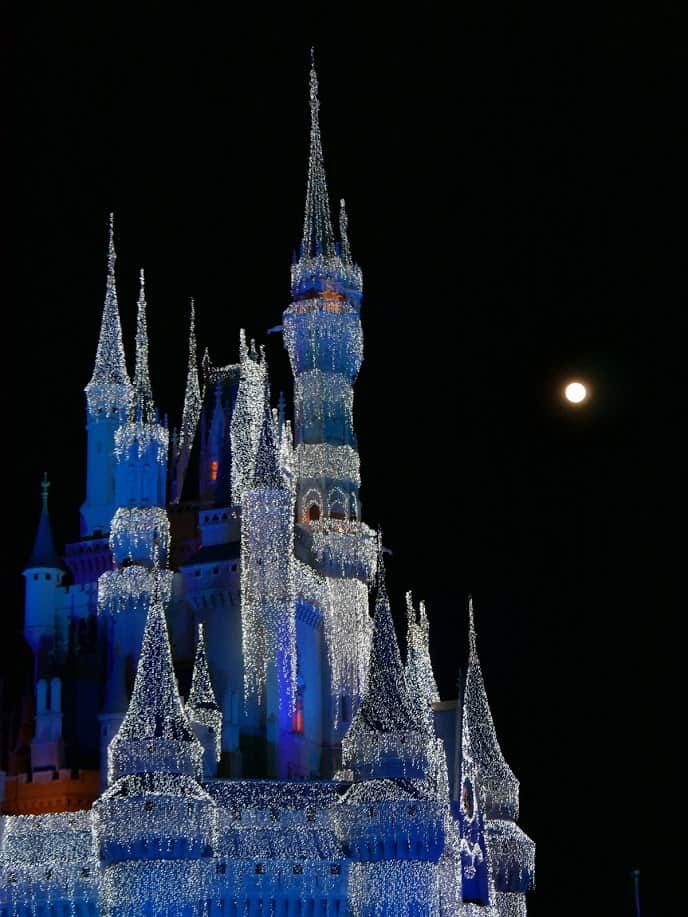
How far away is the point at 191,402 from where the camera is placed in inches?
2159

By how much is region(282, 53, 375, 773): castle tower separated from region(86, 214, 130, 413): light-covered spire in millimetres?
5183

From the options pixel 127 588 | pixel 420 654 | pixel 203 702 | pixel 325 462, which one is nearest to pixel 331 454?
pixel 325 462

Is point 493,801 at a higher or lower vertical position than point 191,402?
lower

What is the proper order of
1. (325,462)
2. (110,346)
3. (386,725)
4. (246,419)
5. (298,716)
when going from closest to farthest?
(386,725), (298,716), (325,462), (246,419), (110,346)

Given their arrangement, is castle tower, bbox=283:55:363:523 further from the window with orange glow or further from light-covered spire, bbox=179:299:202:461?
the window with orange glow

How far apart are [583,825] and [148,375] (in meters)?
21.1

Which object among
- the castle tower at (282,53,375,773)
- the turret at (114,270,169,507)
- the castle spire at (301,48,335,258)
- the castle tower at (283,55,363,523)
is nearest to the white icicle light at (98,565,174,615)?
the turret at (114,270,169,507)

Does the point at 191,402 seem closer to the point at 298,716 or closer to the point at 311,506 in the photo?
the point at 311,506

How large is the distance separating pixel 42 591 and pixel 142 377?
6.35m

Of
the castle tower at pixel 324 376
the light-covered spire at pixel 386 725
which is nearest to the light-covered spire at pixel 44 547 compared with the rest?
the castle tower at pixel 324 376

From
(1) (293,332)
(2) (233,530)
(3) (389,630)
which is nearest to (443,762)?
(3) (389,630)

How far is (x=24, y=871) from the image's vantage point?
4141 centimetres

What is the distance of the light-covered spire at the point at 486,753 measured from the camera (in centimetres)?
4850

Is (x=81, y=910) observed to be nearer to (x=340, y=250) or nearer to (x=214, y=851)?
(x=214, y=851)
